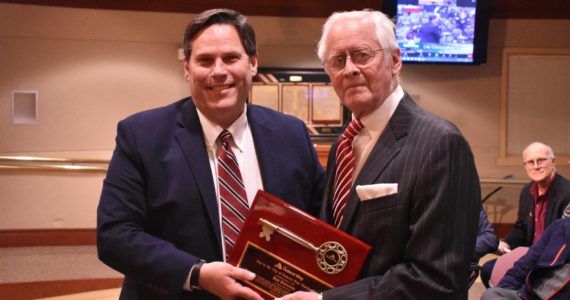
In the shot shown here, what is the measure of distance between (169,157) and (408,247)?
2.32 ft

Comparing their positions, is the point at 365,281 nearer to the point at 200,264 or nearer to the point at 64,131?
the point at 200,264

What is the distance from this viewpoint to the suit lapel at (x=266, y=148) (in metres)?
1.74

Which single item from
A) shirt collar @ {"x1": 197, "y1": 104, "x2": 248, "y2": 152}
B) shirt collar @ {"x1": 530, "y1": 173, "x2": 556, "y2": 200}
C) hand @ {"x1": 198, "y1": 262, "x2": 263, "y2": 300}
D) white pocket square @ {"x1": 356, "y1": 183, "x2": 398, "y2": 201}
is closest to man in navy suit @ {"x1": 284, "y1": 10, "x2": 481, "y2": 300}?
white pocket square @ {"x1": 356, "y1": 183, "x2": 398, "y2": 201}

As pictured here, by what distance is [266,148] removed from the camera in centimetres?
179

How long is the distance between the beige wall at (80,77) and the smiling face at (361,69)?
4.88 meters

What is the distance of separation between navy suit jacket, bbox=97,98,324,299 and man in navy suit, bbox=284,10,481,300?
308mm

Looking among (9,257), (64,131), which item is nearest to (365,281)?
(9,257)

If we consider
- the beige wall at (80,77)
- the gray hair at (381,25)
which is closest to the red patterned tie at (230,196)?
the gray hair at (381,25)

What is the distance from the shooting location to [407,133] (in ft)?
4.86

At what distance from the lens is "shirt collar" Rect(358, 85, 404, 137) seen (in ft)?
5.18

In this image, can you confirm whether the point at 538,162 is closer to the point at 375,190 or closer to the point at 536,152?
the point at 536,152

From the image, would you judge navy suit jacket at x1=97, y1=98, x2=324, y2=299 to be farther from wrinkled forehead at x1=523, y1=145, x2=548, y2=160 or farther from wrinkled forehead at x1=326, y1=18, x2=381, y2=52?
wrinkled forehead at x1=523, y1=145, x2=548, y2=160

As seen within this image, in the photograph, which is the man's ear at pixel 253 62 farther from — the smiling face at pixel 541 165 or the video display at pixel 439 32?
the video display at pixel 439 32

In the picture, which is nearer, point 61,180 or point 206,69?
point 206,69
